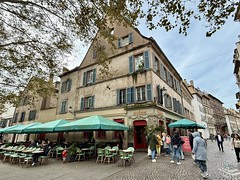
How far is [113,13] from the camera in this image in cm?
552

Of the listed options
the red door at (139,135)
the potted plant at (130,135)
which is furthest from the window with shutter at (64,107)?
the red door at (139,135)

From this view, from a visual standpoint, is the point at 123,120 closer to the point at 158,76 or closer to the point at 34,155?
the point at 158,76

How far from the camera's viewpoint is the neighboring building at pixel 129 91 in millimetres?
13156

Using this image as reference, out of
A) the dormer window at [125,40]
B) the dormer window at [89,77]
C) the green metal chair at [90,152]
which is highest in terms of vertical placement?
the dormer window at [125,40]

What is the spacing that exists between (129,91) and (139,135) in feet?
14.4

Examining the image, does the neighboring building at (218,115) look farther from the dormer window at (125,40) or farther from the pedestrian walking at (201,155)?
the pedestrian walking at (201,155)

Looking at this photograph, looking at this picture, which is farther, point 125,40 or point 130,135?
point 125,40

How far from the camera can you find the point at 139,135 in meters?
13.4

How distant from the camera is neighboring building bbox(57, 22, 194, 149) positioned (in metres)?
13.2

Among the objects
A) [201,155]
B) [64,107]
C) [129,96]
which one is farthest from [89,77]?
[201,155]

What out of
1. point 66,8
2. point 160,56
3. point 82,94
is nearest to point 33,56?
point 66,8

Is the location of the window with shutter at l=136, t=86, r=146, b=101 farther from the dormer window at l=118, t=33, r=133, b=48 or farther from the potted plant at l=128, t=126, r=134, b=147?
the dormer window at l=118, t=33, r=133, b=48

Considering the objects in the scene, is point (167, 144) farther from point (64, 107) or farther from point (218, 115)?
point (218, 115)

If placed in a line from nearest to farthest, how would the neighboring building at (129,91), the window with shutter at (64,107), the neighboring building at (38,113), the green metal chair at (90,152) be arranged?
the green metal chair at (90,152), the neighboring building at (129,91), the window with shutter at (64,107), the neighboring building at (38,113)
